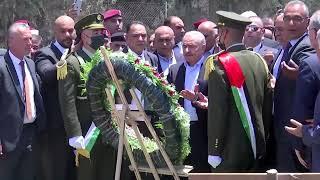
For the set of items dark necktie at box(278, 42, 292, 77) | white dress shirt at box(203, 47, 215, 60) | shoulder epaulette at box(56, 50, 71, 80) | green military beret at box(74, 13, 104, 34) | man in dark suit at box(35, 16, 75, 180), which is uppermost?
green military beret at box(74, 13, 104, 34)

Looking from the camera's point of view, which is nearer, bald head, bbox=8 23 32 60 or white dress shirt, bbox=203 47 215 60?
bald head, bbox=8 23 32 60

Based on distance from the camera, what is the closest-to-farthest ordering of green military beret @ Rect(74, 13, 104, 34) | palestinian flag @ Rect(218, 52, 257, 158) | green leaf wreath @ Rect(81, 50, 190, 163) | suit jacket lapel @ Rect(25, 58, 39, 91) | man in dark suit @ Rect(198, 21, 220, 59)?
green leaf wreath @ Rect(81, 50, 190, 163)
palestinian flag @ Rect(218, 52, 257, 158)
green military beret @ Rect(74, 13, 104, 34)
suit jacket lapel @ Rect(25, 58, 39, 91)
man in dark suit @ Rect(198, 21, 220, 59)

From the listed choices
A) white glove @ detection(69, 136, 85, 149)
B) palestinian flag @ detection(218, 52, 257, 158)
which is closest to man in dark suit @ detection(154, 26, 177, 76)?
white glove @ detection(69, 136, 85, 149)

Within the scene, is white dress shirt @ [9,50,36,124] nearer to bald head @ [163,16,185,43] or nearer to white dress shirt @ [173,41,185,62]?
white dress shirt @ [173,41,185,62]

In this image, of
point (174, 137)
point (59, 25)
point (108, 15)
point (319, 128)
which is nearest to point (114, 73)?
point (174, 137)

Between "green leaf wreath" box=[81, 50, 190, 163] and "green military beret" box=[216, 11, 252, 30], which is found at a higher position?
"green military beret" box=[216, 11, 252, 30]

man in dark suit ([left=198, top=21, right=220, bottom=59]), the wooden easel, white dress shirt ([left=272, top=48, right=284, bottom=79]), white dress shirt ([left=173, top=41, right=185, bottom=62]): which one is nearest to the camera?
the wooden easel

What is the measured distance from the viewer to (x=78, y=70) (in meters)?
6.07

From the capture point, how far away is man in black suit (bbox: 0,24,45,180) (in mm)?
6328

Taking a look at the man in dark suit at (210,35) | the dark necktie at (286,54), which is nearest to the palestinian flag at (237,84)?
the dark necktie at (286,54)

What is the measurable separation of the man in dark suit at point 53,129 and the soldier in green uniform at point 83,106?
0.49 meters

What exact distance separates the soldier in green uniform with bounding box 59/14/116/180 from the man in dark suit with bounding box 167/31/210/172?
34.6 inches

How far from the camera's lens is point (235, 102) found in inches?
213

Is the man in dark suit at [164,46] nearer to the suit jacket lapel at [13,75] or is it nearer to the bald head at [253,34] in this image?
the bald head at [253,34]
